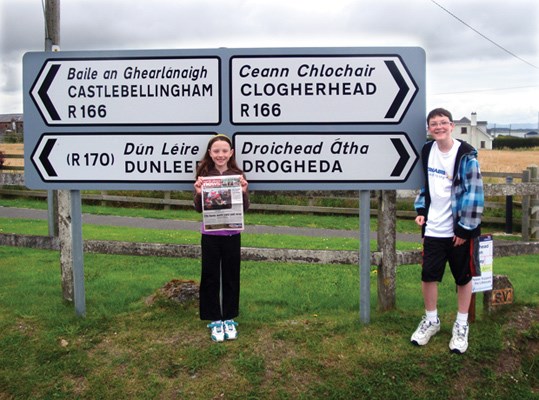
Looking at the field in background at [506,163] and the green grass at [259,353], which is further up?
the field in background at [506,163]

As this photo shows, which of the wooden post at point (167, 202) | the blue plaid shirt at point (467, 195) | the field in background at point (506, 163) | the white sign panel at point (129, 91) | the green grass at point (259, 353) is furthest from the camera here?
the field in background at point (506, 163)

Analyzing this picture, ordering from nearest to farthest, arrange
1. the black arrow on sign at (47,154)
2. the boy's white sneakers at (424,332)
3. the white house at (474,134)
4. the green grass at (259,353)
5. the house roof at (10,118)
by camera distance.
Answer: the green grass at (259,353), the boy's white sneakers at (424,332), the black arrow on sign at (47,154), the house roof at (10,118), the white house at (474,134)

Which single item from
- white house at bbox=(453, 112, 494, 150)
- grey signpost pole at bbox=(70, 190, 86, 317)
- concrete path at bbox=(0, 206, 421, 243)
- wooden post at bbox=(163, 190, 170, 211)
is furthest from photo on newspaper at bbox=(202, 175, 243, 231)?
white house at bbox=(453, 112, 494, 150)

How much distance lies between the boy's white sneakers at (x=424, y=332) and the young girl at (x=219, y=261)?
1.49m

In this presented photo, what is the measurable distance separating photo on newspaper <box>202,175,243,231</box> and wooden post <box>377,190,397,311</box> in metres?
1.34

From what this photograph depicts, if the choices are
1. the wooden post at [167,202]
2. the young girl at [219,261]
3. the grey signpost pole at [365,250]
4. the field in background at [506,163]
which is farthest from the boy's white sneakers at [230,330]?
the field in background at [506,163]

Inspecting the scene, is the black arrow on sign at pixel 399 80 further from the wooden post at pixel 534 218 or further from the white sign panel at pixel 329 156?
the wooden post at pixel 534 218

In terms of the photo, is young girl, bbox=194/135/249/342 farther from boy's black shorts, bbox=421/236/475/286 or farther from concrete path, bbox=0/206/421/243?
concrete path, bbox=0/206/421/243

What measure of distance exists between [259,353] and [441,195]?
1.91 metres

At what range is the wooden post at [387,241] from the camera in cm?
490

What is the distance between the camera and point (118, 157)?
4.86 meters

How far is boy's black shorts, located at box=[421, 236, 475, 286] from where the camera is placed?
4.28m

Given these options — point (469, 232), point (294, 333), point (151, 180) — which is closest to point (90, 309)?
point (151, 180)

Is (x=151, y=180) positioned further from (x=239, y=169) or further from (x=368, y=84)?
(x=368, y=84)
